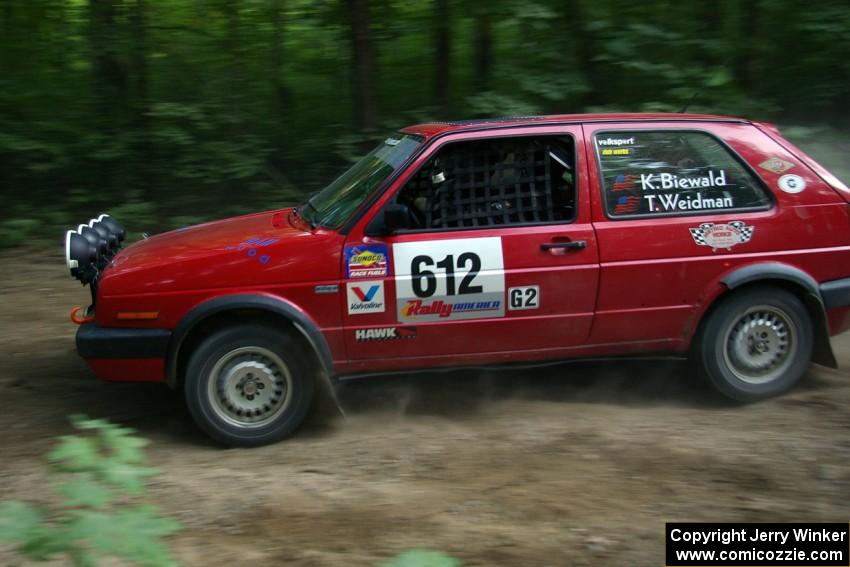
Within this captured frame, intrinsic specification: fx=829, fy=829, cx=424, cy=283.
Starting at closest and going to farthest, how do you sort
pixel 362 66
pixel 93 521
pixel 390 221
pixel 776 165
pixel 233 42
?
pixel 93 521, pixel 390 221, pixel 776 165, pixel 362 66, pixel 233 42

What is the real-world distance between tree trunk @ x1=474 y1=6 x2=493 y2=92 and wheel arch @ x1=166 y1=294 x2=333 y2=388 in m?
6.65

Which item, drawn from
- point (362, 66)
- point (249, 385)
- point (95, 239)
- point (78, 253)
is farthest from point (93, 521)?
point (362, 66)

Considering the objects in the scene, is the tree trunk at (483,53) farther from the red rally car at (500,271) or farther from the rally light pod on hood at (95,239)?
the rally light pod on hood at (95,239)

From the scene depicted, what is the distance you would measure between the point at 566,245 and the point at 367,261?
1.19 metres

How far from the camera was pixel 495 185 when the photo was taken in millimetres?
5059


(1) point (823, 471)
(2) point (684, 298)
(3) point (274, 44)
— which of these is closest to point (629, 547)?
(1) point (823, 471)

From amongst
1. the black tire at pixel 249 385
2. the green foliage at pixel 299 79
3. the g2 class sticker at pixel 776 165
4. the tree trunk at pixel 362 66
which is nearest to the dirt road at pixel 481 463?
the black tire at pixel 249 385

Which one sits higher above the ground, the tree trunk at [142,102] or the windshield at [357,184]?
the tree trunk at [142,102]

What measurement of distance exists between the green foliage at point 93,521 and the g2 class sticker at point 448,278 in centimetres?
234

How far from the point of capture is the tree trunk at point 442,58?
409 inches

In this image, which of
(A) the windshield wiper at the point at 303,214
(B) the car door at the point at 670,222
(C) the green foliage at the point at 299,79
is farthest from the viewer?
(C) the green foliage at the point at 299,79

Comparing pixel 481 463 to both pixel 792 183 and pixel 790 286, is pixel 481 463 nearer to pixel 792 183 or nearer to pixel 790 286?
pixel 790 286

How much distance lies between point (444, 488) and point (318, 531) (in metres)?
0.73

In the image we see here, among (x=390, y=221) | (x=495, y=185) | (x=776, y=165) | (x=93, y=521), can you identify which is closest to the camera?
(x=93, y=521)
